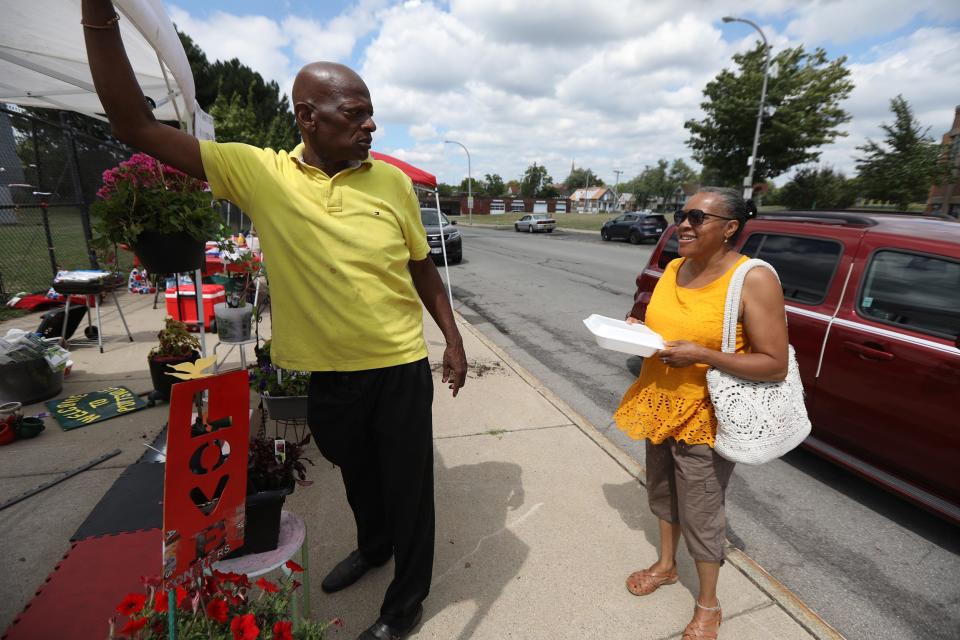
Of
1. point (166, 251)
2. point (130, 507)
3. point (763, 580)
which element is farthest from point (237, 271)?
point (763, 580)

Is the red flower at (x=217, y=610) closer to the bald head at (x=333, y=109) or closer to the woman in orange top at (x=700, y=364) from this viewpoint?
the bald head at (x=333, y=109)

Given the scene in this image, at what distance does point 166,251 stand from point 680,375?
2.86 m

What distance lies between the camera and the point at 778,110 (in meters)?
21.3

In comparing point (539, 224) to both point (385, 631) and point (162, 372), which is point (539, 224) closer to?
point (162, 372)

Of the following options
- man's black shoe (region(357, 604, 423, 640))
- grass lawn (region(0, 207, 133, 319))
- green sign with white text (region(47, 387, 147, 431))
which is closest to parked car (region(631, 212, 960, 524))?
man's black shoe (region(357, 604, 423, 640))

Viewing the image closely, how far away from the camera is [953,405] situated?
239 cm

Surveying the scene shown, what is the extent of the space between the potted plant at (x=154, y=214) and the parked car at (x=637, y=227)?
842 inches

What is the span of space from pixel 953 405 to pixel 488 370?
3579mm

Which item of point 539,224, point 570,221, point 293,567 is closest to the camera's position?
point 293,567

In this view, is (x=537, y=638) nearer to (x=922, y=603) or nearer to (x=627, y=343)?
(x=627, y=343)

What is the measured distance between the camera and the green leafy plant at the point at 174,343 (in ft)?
13.2

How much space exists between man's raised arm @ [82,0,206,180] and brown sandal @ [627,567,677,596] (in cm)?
243

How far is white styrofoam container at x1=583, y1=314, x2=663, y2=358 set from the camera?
1779 mm

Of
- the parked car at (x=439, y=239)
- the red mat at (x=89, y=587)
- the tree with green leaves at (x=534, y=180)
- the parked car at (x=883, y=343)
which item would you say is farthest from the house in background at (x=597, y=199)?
the red mat at (x=89, y=587)
